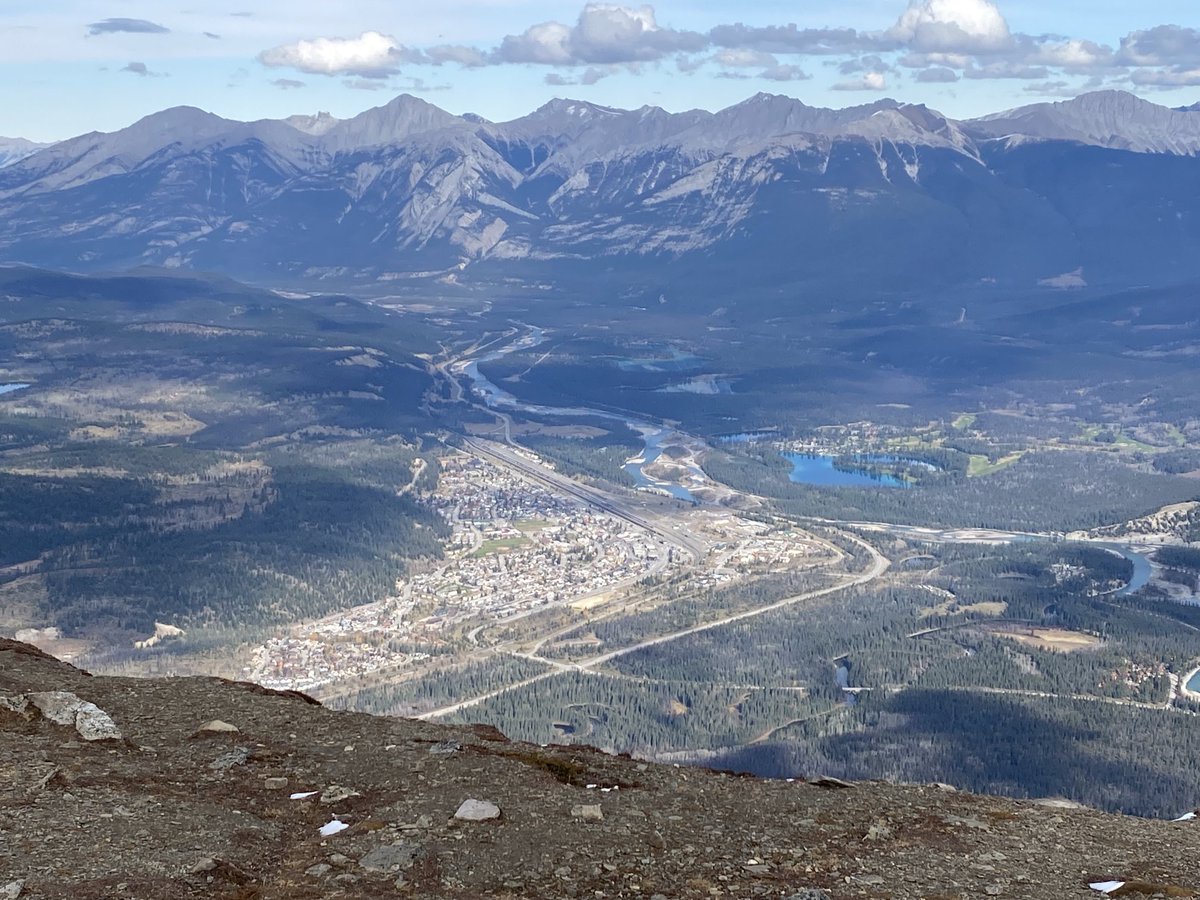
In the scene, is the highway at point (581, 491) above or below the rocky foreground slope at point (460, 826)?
below

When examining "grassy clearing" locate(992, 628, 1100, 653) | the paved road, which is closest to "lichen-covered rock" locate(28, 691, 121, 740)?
the paved road

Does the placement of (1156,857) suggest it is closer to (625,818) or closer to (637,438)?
(625,818)

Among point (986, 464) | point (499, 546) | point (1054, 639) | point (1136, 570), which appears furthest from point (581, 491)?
point (1054, 639)

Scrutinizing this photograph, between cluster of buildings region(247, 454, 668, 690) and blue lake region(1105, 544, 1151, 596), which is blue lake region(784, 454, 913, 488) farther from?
blue lake region(1105, 544, 1151, 596)

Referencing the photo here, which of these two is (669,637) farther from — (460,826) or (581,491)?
(460,826)

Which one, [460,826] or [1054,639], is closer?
[460,826]

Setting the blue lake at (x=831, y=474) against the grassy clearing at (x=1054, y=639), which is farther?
the blue lake at (x=831, y=474)

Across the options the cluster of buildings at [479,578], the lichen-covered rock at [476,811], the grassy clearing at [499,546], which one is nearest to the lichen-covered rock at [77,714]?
the lichen-covered rock at [476,811]

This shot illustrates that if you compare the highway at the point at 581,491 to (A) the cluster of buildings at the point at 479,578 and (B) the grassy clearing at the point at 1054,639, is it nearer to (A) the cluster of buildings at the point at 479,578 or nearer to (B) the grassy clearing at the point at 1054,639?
(A) the cluster of buildings at the point at 479,578

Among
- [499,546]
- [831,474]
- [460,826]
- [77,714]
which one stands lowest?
[831,474]
